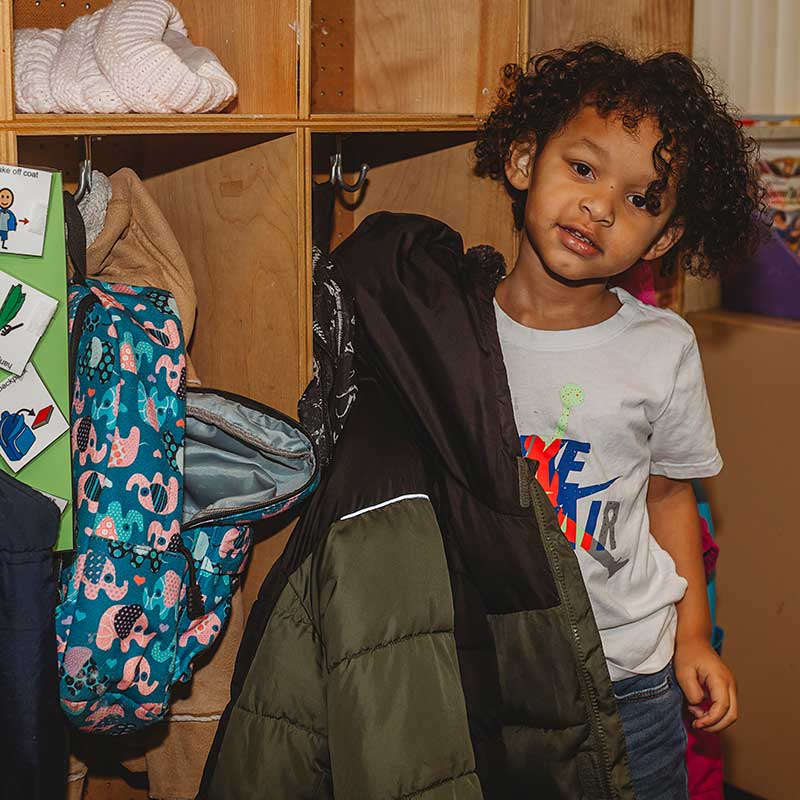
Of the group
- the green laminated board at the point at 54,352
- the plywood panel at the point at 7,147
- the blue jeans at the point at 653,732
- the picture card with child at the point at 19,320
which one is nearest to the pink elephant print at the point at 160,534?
the green laminated board at the point at 54,352

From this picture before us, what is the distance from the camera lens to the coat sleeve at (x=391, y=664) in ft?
3.92

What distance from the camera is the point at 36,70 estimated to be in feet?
3.99

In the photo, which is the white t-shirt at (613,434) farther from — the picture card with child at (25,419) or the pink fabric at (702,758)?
the picture card with child at (25,419)

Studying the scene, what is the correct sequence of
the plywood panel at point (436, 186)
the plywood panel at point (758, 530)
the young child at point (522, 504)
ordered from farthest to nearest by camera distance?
the plywood panel at point (758, 530) → the plywood panel at point (436, 186) → the young child at point (522, 504)

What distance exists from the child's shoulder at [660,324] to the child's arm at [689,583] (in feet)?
0.65

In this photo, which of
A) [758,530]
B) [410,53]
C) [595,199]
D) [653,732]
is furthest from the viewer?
[758,530]

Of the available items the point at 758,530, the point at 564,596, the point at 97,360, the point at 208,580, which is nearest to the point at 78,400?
the point at 97,360

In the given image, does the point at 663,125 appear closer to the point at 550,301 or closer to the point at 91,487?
the point at 550,301

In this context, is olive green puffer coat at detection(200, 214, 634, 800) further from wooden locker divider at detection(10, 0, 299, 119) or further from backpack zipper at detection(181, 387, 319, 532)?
wooden locker divider at detection(10, 0, 299, 119)

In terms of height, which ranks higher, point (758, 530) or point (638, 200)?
point (638, 200)

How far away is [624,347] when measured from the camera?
4.70ft

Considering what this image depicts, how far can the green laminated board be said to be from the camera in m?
1.06

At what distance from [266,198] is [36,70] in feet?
0.96

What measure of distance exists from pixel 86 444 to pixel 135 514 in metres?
0.09
